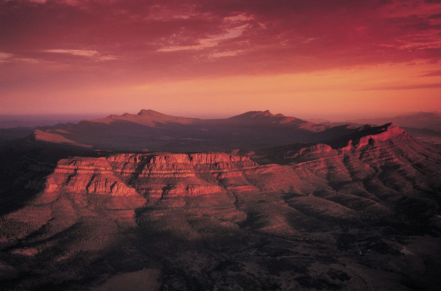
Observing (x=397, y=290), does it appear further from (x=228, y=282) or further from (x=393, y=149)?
(x=393, y=149)

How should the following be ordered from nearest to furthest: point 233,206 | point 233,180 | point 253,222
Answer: point 253,222 → point 233,206 → point 233,180

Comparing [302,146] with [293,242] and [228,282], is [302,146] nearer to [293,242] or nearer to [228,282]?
[293,242]

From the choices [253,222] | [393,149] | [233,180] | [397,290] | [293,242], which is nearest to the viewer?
[397,290]

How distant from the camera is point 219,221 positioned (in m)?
105

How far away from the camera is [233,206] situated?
11831 cm

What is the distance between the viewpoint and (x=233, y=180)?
136 m

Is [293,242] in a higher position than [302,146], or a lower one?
lower

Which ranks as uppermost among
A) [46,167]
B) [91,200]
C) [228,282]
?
[46,167]

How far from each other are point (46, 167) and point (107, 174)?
22.7 meters

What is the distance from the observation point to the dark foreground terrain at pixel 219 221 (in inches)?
2842

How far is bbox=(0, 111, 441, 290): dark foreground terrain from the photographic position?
237ft

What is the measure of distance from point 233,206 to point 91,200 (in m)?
49.5

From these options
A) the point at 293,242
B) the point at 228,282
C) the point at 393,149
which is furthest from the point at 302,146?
the point at 228,282

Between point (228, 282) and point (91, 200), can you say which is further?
point (91, 200)
